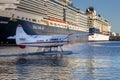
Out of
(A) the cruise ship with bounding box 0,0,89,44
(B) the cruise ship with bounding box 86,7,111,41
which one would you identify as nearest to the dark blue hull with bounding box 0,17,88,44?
(A) the cruise ship with bounding box 0,0,89,44

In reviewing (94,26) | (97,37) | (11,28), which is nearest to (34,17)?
(11,28)

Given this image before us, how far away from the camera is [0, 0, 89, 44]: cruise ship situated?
77.2 meters

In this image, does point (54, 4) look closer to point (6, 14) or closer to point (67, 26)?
point (67, 26)

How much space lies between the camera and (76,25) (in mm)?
137000

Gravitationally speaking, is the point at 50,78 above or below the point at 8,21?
below

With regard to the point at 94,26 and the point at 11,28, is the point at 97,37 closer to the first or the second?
the point at 94,26

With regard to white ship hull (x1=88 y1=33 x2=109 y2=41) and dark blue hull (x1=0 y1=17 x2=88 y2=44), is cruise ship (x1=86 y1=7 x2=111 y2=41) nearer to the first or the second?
white ship hull (x1=88 y1=33 x2=109 y2=41)

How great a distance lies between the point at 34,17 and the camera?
287ft

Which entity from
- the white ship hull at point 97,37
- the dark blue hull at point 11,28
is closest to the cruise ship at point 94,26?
the white ship hull at point 97,37

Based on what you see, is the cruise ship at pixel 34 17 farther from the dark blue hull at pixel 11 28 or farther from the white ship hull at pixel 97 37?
the white ship hull at pixel 97 37

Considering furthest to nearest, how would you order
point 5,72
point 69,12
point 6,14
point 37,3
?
point 69,12 < point 37,3 < point 6,14 < point 5,72

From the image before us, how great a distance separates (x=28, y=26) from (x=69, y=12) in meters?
54.2

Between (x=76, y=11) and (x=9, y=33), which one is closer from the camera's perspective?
(x=9, y=33)

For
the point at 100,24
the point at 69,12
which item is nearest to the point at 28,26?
the point at 69,12
